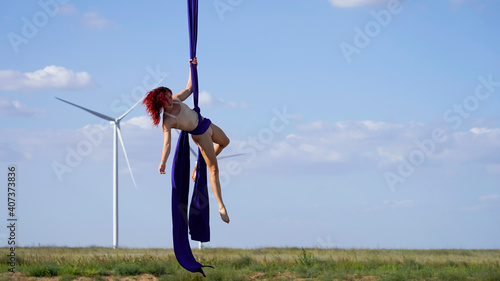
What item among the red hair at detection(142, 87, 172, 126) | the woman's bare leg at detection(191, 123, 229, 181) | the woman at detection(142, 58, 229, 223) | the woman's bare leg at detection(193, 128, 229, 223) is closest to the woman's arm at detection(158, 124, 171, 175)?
the woman at detection(142, 58, 229, 223)

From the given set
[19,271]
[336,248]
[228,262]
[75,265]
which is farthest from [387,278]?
[336,248]

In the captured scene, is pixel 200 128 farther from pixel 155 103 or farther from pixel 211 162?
pixel 155 103

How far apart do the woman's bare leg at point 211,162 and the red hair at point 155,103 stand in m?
0.95

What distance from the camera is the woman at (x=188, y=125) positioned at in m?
10.6

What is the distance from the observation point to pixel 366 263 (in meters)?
22.7

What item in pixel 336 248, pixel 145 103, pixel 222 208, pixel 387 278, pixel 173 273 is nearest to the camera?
pixel 145 103

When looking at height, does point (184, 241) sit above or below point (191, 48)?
below

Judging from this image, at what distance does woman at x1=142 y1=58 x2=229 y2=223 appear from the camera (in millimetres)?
10633

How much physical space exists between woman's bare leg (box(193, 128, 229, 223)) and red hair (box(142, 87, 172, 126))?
95 centimetres

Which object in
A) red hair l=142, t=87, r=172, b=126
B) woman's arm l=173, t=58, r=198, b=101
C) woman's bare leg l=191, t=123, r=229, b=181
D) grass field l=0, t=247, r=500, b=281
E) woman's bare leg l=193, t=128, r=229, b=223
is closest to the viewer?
red hair l=142, t=87, r=172, b=126

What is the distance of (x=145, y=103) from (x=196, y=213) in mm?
2404

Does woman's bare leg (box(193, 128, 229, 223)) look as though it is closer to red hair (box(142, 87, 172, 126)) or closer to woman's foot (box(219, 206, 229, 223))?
woman's foot (box(219, 206, 229, 223))

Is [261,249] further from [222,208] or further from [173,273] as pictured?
[222,208]

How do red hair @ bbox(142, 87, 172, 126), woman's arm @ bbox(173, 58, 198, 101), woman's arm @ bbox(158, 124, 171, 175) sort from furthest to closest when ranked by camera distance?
woman's arm @ bbox(173, 58, 198, 101)
red hair @ bbox(142, 87, 172, 126)
woman's arm @ bbox(158, 124, 171, 175)
